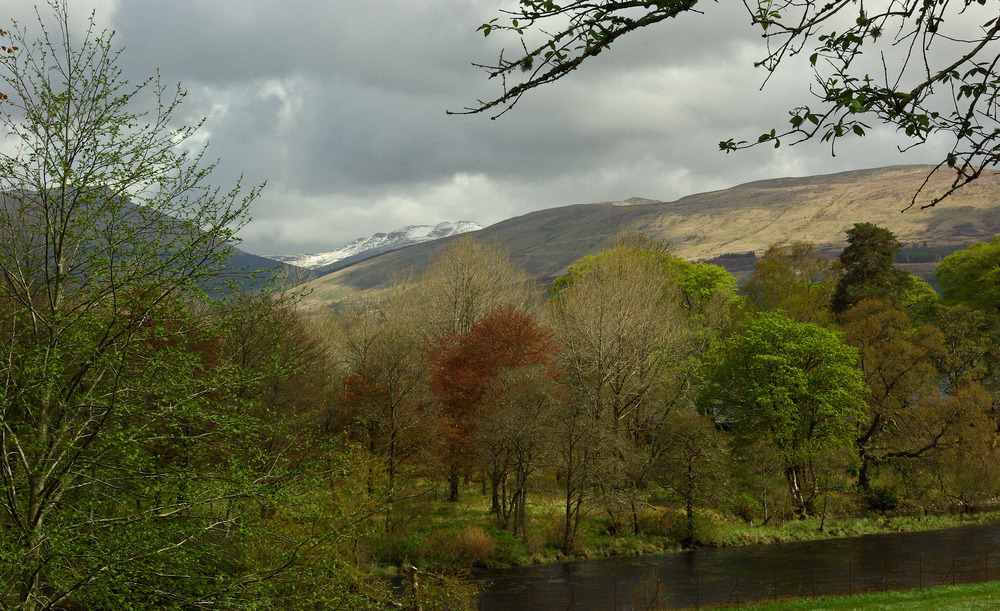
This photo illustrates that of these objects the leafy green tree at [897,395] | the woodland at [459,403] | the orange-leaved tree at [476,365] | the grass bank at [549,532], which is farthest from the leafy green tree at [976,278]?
the orange-leaved tree at [476,365]

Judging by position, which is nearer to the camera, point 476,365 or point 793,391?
point 476,365

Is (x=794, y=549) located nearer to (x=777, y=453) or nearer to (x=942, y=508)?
(x=777, y=453)

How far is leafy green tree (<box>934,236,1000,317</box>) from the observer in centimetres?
5706

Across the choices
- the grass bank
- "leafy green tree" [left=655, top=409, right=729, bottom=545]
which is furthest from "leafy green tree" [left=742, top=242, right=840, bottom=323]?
"leafy green tree" [left=655, top=409, right=729, bottom=545]

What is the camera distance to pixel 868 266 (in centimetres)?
5978

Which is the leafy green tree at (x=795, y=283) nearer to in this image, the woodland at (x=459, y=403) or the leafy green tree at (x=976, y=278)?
the woodland at (x=459, y=403)

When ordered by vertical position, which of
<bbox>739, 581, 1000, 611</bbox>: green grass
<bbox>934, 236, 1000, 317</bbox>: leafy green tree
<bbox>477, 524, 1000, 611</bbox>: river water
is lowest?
<bbox>477, 524, 1000, 611</bbox>: river water

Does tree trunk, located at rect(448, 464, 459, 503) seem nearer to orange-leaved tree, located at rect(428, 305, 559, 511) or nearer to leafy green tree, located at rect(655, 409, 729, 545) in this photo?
orange-leaved tree, located at rect(428, 305, 559, 511)

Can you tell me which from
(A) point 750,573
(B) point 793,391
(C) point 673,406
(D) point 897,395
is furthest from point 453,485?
(D) point 897,395

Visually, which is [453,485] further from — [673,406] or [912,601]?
[912,601]

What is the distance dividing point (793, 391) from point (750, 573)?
14130 mm

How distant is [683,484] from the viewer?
4225 cm

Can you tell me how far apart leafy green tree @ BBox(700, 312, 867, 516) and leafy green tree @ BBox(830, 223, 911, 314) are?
15035 millimetres

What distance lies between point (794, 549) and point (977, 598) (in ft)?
52.5
